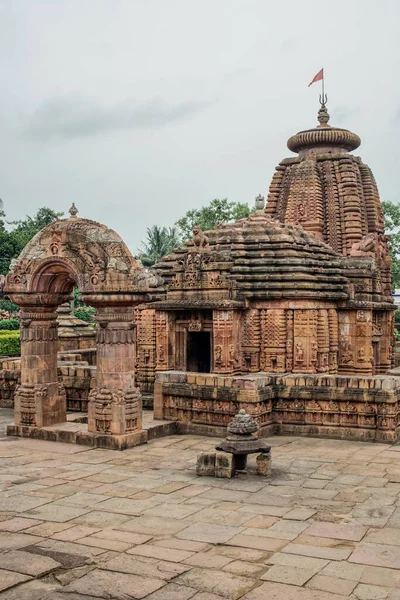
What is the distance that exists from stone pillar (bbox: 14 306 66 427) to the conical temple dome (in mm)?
13180

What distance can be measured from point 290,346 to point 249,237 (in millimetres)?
2993

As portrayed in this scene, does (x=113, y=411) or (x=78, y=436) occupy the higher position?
(x=113, y=411)

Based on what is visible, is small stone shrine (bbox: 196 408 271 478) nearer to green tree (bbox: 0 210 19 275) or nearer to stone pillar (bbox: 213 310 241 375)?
stone pillar (bbox: 213 310 241 375)

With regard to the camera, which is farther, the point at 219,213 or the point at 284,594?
the point at 219,213

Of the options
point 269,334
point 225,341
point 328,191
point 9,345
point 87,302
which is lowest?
point 225,341

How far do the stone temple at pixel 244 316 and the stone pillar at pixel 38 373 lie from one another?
26mm

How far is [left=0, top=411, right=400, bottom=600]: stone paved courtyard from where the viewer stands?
6.39 meters

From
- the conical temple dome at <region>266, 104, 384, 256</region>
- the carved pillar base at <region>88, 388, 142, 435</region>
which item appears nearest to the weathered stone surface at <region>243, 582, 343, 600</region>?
the carved pillar base at <region>88, 388, 142, 435</region>

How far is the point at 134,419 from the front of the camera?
12.8m

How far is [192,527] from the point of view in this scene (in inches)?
317

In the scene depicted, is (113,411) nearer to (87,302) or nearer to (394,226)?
(87,302)

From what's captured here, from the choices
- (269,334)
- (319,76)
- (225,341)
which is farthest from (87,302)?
(319,76)

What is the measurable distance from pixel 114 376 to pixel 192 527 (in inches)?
196

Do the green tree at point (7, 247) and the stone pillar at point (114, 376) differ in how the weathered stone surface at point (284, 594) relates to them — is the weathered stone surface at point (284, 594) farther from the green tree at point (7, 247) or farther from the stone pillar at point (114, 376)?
the green tree at point (7, 247)
